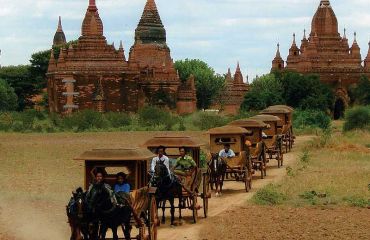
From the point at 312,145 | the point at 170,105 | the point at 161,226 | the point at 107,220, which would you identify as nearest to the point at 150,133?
the point at 312,145

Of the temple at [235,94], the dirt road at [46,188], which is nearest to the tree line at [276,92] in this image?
the temple at [235,94]

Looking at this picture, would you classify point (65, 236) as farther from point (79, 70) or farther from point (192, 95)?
point (192, 95)

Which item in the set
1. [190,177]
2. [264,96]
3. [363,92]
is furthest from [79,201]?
[363,92]

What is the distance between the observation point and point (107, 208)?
10766 millimetres

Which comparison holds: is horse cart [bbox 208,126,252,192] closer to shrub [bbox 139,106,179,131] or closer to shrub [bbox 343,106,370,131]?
shrub [bbox 343,106,370,131]

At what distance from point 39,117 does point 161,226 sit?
38357 mm

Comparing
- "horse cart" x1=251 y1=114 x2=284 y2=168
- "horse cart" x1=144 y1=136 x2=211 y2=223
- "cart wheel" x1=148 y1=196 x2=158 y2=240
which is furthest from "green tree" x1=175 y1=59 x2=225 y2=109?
"cart wheel" x1=148 y1=196 x2=158 y2=240

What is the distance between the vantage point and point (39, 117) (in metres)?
52.0

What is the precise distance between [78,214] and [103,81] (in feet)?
137

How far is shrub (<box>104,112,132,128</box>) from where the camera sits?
45.9 meters

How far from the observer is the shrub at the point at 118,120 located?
1806 inches

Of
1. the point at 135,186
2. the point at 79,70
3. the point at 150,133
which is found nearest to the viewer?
the point at 135,186

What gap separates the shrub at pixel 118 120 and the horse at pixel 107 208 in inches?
1369

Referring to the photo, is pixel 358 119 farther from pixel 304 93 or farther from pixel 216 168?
pixel 216 168
